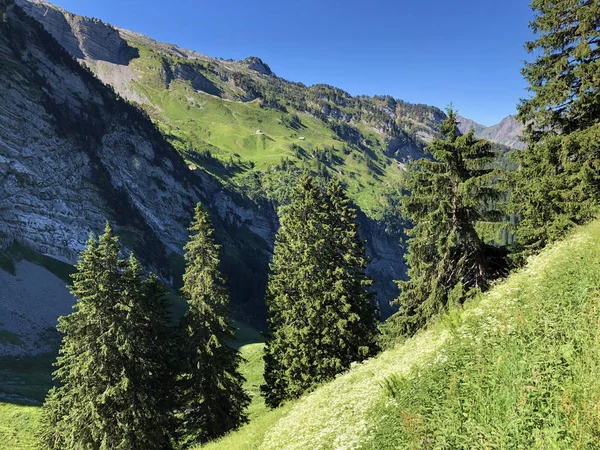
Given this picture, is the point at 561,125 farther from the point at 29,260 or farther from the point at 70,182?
the point at 70,182

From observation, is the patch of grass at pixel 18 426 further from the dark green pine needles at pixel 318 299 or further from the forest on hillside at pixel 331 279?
the dark green pine needles at pixel 318 299

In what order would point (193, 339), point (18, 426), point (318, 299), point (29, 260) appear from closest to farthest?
point (318, 299) < point (193, 339) < point (18, 426) < point (29, 260)

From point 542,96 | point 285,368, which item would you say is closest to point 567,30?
point 542,96

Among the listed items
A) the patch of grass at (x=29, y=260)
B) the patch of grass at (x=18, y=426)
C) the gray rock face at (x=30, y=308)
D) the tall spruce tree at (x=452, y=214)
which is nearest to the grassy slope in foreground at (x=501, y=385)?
the tall spruce tree at (x=452, y=214)

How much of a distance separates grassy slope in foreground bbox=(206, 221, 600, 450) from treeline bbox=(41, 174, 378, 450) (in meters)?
13.5

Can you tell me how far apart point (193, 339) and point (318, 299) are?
9768 mm

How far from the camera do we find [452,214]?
61.3 feet

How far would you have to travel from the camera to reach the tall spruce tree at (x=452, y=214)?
A: 1767 cm

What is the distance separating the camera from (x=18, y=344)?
59.4 metres

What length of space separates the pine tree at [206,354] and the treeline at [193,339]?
8 centimetres

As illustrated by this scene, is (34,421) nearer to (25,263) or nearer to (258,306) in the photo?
(25,263)

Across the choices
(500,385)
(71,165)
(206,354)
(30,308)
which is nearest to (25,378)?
(30,308)

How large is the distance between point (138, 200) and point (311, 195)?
119 meters

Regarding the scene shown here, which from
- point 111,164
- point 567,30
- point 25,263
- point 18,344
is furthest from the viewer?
point 111,164
